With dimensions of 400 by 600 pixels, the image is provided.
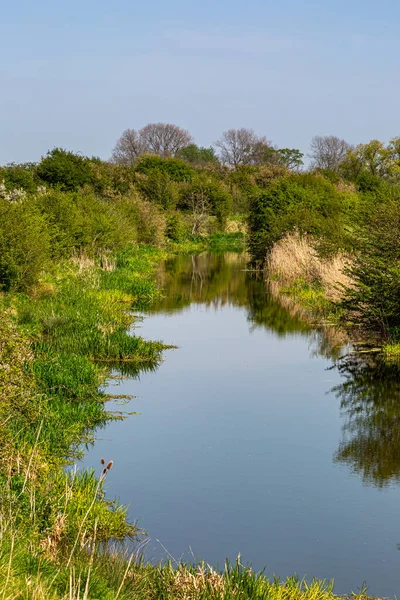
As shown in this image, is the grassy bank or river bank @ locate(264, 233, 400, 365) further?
the grassy bank

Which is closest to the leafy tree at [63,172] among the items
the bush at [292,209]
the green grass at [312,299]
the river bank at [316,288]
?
the bush at [292,209]

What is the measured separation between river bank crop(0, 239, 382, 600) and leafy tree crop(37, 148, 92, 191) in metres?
29.2

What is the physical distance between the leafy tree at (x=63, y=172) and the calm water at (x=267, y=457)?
30687 millimetres

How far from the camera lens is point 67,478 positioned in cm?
763

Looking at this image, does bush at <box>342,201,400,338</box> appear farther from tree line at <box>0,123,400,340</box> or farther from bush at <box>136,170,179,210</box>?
bush at <box>136,170,179,210</box>

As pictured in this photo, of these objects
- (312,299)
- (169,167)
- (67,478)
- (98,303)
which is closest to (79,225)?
(98,303)

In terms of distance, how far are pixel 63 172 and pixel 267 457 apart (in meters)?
39.8

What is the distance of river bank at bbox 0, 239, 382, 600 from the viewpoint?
5816mm

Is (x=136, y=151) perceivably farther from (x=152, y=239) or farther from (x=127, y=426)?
(x=127, y=426)

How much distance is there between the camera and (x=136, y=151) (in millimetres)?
106625

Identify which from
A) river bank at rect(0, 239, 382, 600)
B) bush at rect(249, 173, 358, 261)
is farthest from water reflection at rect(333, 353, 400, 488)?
bush at rect(249, 173, 358, 261)

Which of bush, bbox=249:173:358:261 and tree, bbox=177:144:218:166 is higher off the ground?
tree, bbox=177:144:218:166

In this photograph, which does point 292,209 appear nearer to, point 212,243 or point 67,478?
point 212,243

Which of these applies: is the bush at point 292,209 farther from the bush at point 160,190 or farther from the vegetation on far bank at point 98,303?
the bush at point 160,190
